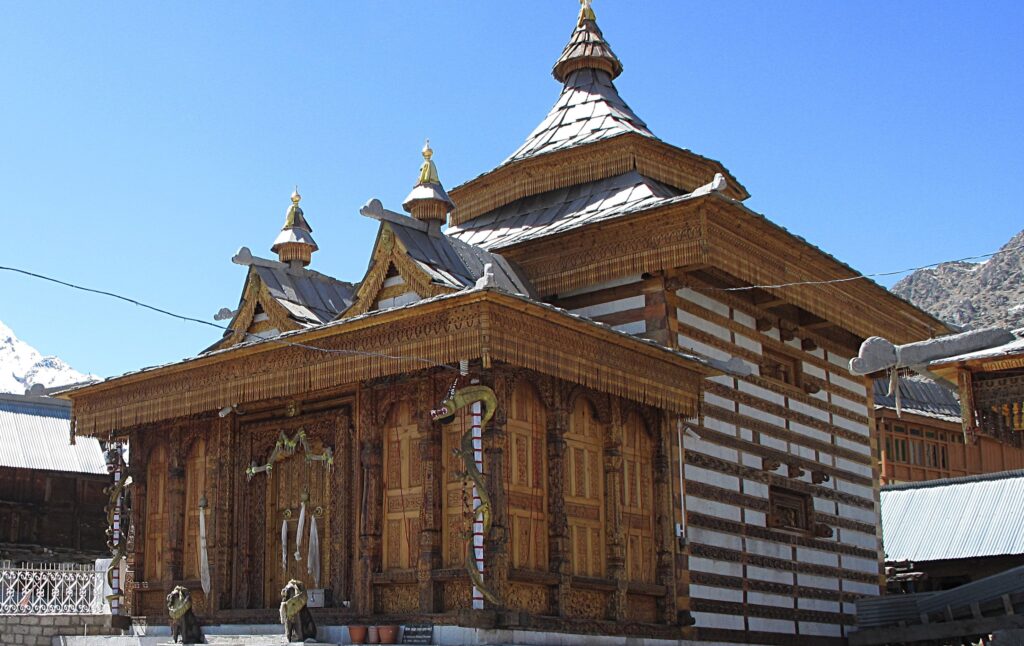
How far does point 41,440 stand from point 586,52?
23.5 meters

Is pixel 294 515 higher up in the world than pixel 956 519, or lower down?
lower down

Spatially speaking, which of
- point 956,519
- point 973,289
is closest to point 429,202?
point 956,519

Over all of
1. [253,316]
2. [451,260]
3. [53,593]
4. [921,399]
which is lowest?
[53,593]

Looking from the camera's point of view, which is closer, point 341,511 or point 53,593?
point 341,511

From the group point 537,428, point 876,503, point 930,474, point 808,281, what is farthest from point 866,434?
point 930,474

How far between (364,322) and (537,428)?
2813 mm

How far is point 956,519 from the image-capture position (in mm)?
33625

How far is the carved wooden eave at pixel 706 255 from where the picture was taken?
20.4 metres

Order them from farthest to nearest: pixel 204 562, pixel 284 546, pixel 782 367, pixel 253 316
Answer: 1. pixel 782 367
2. pixel 253 316
3. pixel 204 562
4. pixel 284 546

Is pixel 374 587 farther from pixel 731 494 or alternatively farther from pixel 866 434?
pixel 866 434

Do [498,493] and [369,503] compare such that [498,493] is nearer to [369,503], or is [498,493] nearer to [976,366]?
[369,503]

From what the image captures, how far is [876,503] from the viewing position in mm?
26203

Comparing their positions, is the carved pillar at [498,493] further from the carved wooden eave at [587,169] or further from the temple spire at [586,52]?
the temple spire at [586,52]

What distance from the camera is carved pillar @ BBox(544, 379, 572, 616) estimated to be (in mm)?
17609
